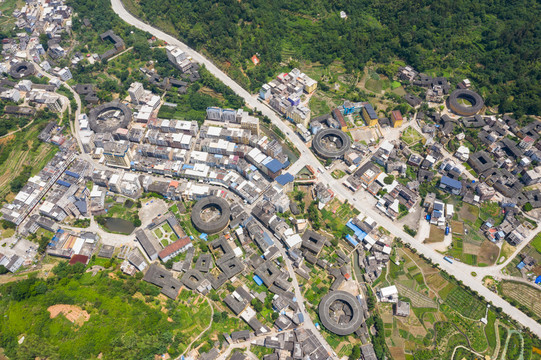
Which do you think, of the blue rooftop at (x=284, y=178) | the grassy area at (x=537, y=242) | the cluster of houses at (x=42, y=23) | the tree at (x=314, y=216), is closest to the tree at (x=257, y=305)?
the tree at (x=314, y=216)

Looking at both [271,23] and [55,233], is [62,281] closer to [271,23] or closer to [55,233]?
[55,233]

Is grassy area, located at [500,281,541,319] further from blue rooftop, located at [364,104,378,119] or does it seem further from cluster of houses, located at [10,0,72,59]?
cluster of houses, located at [10,0,72,59]

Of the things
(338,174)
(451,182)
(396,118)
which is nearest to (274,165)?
(338,174)

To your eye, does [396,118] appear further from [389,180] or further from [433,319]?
[433,319]

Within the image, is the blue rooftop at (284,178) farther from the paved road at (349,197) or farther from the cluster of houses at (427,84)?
the cluster of houses at (427,84)

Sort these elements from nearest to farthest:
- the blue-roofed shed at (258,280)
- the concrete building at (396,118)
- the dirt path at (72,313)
→ the dirt path at (72,313)
the blue-roofed shed at (258,280)
the concrete building at (396,118)

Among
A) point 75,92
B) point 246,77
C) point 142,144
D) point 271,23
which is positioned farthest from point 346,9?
point 75,92
